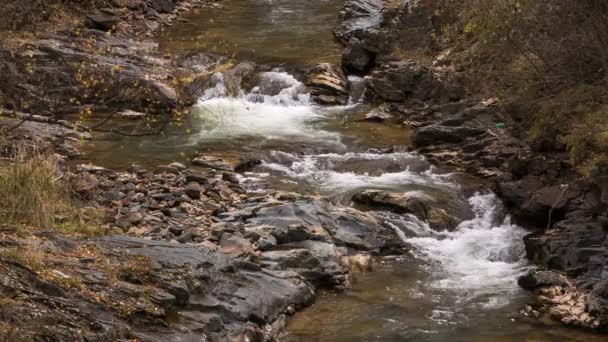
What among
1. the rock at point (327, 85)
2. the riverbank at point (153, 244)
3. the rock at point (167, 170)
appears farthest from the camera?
the rock at point (327, 85)

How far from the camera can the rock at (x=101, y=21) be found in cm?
2388

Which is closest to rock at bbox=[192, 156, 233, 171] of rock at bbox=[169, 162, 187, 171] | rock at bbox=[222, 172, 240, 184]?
rock at bbox=[169, 162, 187, 171]

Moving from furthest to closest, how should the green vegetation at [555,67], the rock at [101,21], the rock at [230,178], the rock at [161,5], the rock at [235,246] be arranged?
the rock at [161,5]
the rock at [101,21]
the rock at [230,178]
the green vegetation at [555,67]
the rock at [235,246]

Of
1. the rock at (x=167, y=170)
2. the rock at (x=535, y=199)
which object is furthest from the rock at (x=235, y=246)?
the rock at (x=535, y=199)

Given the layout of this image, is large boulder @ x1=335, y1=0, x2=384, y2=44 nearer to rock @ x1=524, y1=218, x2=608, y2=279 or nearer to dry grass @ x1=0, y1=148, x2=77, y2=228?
rock @ x1=524, y1=218, x2=608, y2=279

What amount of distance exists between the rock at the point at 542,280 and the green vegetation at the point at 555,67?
6.35 ft

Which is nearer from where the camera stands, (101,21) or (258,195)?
(258,195)

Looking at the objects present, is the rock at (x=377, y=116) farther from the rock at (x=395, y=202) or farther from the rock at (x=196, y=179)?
the rock at (x=196, y=179)

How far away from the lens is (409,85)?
62.6ft

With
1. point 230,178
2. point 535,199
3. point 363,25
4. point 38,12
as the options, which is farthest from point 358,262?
point 363,25

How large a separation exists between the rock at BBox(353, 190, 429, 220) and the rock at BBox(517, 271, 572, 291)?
2555mm

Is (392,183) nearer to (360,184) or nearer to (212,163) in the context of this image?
(360,184)

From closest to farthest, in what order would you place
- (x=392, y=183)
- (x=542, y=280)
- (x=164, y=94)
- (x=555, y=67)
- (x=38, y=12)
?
(x=542, y=280), (x=555, y=67), (x=392, y=183), (x=164, y=94), (x=38, y=12)

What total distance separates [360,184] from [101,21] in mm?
13064
